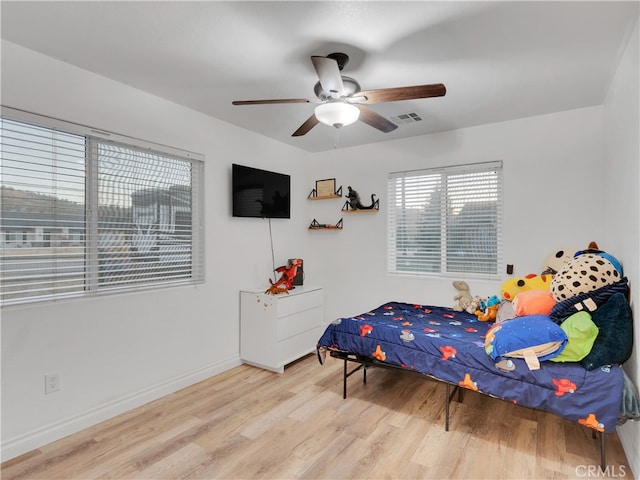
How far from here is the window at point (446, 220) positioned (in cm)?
346

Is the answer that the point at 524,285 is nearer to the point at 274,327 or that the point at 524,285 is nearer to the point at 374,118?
the point at 374,118

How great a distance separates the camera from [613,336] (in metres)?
1.89

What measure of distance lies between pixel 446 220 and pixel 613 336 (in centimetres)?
197

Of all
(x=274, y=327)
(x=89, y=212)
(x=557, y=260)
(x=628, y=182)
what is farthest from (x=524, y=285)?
(x=89, y=212)

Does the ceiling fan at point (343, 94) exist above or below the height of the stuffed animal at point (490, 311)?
above

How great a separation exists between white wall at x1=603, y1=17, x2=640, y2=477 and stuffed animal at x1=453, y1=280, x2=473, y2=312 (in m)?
1.17

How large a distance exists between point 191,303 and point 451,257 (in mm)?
2618

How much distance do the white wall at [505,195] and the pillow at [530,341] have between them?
1339mm

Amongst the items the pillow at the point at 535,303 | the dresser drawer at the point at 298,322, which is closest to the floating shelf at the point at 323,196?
the dresser drawer at the point at 298,322

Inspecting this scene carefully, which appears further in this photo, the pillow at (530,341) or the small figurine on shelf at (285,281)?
the small figurine on shelf at (285,281)

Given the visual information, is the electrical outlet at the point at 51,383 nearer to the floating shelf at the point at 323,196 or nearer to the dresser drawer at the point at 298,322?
the dresser drawer at the point at 298,322

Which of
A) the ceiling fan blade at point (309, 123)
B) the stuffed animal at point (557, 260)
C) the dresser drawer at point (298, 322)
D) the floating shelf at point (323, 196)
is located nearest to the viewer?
the ceiling fan blade at point (309, 123)

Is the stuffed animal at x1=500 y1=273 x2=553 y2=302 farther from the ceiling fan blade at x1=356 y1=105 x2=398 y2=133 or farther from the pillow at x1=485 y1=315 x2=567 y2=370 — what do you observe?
the ceiling fan blade at x1=356 y1=105 x2=398 y2=133

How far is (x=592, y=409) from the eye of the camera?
1.85 m
